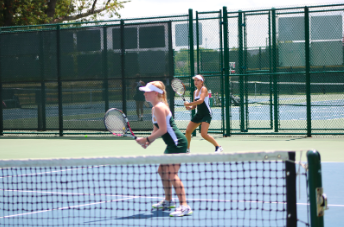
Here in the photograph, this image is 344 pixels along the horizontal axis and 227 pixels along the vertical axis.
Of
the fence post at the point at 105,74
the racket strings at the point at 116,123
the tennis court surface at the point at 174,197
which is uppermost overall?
the fence post at the point at 105,74

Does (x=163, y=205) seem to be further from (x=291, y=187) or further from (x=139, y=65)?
(x=139, y=65)

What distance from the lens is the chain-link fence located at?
11.8 m

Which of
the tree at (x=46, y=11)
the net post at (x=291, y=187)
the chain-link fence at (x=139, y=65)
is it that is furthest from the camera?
the tree at (x=46, y=11)

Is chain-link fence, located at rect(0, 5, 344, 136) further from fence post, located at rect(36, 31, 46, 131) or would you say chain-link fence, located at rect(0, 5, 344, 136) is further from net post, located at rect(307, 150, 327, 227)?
net post, located at rect(307, 150, 327, 227)

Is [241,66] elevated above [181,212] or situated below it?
above

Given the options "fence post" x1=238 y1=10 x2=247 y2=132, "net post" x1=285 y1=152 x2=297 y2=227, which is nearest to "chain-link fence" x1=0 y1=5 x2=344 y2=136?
"fence post" x1=238 y1=10 x2=247 y2=132

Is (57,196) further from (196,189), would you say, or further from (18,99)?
(18,99)

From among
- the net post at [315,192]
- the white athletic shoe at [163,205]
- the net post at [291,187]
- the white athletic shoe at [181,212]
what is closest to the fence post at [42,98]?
the white athletic shoe at [163,205]

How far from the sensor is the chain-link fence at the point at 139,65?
464 inches

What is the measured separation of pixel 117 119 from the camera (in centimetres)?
584

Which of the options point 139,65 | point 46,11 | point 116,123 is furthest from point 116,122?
point 46,11

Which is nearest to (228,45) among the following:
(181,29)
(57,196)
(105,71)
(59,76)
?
(181,29)

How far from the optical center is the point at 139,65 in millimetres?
12680

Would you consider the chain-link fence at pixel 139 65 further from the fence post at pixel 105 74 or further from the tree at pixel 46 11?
the tree at pixel 46 11
